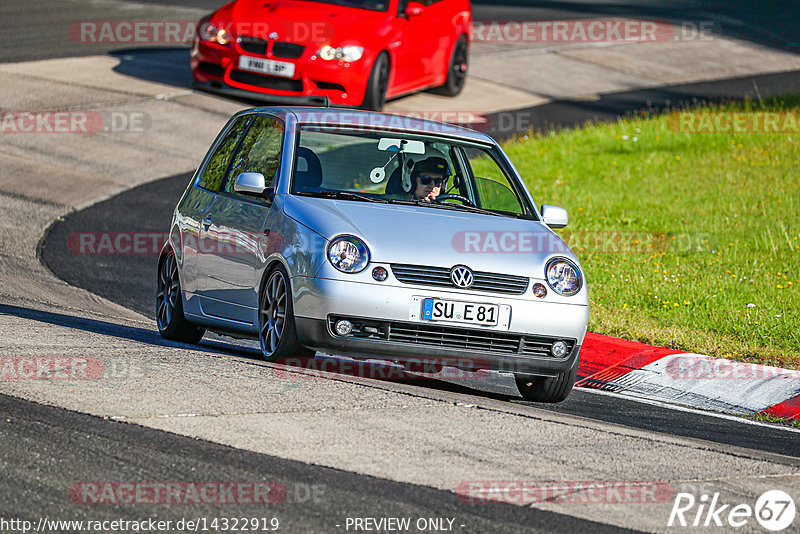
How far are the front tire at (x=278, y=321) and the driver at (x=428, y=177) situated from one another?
1231 mm

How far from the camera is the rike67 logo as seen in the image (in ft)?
16.6

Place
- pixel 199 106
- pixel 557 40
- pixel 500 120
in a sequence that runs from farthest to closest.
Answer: pixel 557 40
pixel 500 120
pixel 199 106

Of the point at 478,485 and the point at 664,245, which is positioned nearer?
the point at 478,485

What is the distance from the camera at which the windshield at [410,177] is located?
813 centimetres

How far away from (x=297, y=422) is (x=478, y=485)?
1.09 meters

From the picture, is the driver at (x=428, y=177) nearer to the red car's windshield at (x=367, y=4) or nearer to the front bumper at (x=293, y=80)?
the front bumper at (x=293, y=80)

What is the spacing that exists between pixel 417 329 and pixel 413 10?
12.4m

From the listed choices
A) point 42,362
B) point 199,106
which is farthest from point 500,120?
point 42,362

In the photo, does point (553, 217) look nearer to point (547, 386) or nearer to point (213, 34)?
point (547, 386)

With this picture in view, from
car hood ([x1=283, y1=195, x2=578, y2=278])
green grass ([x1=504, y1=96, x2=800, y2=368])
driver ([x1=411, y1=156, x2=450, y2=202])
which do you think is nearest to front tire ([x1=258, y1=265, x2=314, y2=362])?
car hood ([x1=283, y1=195, x2=578, y2=278])

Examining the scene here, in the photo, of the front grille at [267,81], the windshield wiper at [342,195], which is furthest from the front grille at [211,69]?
the windshield wiper at [342,195]

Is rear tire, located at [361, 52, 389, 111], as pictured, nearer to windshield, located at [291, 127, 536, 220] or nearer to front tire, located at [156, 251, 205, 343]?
front tire, located at [156, 251, 205, 343]

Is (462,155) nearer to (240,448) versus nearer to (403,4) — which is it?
(240,448)

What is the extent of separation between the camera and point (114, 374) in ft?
22.1
